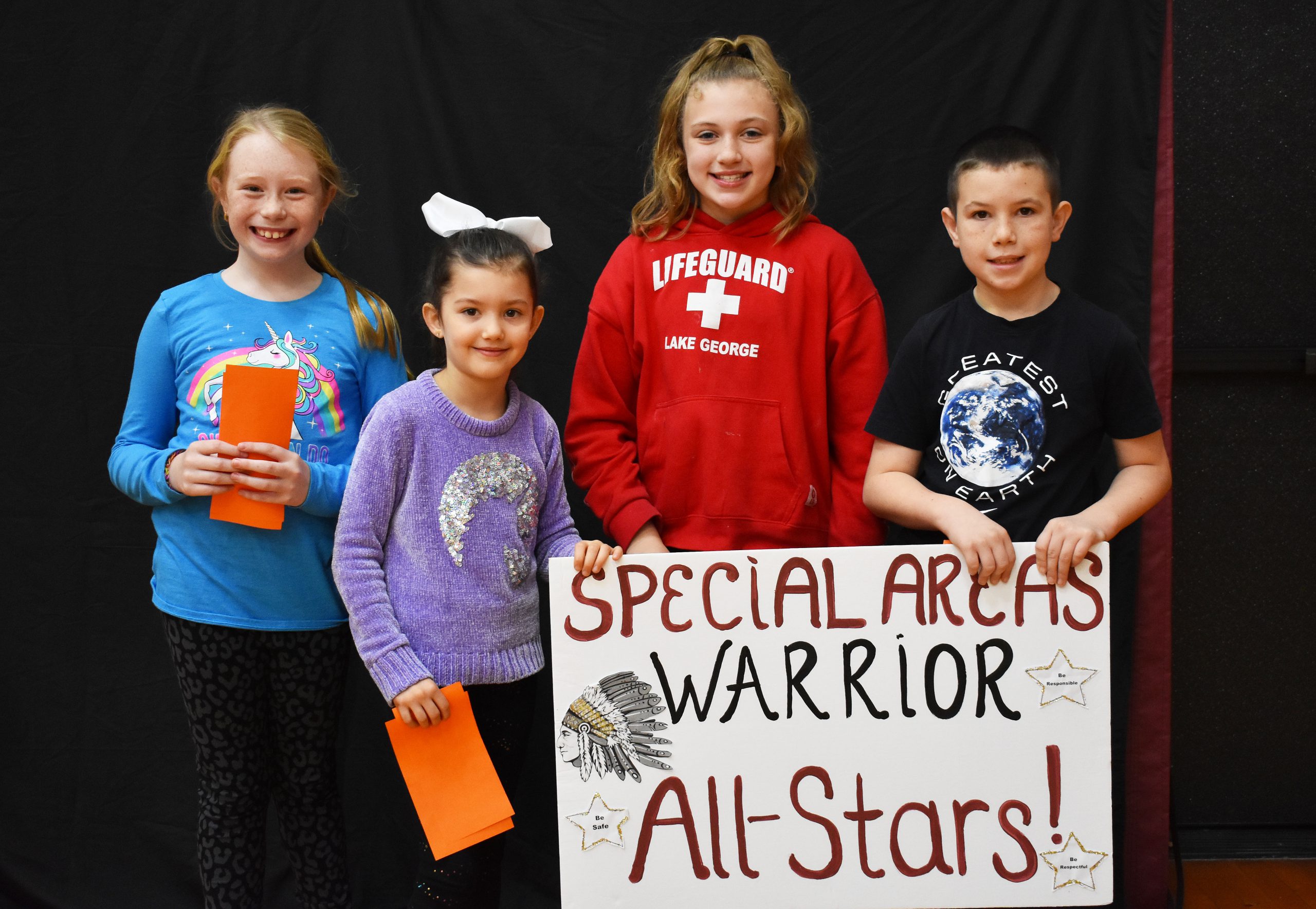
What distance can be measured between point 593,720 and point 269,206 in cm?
97

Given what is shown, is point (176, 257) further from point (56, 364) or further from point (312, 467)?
point (312, 467)

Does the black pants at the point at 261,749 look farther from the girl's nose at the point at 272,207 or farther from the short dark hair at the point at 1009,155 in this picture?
the short dark hair at the point at 1009,155

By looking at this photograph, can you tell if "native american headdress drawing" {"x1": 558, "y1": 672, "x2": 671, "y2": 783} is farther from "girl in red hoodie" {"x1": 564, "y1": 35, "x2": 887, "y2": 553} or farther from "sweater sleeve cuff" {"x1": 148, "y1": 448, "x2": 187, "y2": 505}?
"sweater sleeve cuff" {"x1": 148, "y1": 448, "x2": 187, "y2": 505}

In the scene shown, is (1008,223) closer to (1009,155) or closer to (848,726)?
(1009,155)

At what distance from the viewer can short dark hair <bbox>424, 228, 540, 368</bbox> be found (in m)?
1.53

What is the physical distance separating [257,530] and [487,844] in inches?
24.8

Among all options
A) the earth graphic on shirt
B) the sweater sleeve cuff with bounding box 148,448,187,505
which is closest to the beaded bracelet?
the sweater sleeve cuff with bounding box 148,448,187,505

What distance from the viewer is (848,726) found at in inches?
57.9

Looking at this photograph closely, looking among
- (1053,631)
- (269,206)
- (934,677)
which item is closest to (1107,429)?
(1053,631)

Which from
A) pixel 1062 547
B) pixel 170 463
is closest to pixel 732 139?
pixel 1062 547

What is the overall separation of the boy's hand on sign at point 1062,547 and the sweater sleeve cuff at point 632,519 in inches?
23.2

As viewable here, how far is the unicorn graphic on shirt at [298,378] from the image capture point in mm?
1646

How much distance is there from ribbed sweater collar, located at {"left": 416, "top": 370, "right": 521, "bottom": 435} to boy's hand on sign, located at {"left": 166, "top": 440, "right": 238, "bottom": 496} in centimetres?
31

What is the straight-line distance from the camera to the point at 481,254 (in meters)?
1.53
